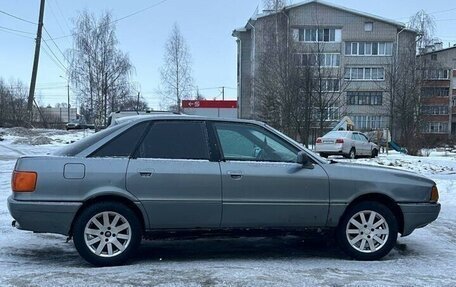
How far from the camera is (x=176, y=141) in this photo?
5812mm

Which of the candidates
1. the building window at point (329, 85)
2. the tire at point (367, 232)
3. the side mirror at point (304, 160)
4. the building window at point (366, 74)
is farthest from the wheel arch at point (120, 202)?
the building window at point (366, 74)

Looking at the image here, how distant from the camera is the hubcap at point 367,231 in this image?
5.95 metres

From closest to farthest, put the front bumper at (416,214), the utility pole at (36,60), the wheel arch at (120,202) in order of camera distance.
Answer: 1. the wheel arch at (120,202)
2. the front bumper at (416,214)
3. the utility pole at (36,60)

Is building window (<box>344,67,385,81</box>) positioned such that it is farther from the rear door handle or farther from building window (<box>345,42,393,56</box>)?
the rear door handle

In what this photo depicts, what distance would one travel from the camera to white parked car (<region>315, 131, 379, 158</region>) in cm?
2375

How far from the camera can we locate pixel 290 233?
5.89 m

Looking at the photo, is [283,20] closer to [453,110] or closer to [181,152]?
[181,152]

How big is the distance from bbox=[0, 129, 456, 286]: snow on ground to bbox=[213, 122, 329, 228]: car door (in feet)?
1.66

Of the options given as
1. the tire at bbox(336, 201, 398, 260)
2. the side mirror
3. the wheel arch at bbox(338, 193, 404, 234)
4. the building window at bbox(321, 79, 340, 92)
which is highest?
the building window at bbox(321, 79, 340, 92)

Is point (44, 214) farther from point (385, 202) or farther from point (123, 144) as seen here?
point (385, 202)

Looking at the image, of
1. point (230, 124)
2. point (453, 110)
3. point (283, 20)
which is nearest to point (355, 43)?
point (283, 20)

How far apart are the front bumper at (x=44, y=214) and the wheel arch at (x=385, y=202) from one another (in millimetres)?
2996

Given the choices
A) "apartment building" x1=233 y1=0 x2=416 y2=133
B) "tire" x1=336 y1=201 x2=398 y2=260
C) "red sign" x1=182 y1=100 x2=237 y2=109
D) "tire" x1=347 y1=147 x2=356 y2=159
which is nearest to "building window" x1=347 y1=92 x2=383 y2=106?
"apartment building" x1=233 y1=0 x2=416 y2=133

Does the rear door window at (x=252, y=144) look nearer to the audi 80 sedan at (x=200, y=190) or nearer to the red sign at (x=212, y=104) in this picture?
the audi 80 sedan at (x=200, y=190)
